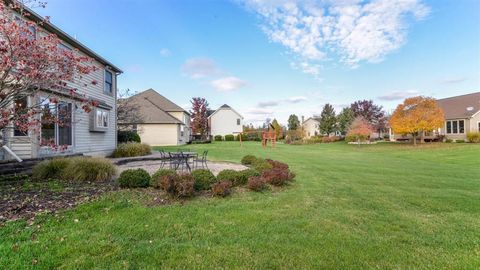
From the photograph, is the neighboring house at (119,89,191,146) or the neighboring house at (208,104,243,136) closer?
the neighboring house at (119,89,191,146)

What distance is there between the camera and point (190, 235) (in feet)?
12.6

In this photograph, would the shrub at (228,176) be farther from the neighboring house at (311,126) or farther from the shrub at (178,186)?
the neighboring house at (311,126)

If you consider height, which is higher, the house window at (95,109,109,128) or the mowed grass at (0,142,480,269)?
the house window at (95,109,109,128)

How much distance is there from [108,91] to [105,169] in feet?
30.2

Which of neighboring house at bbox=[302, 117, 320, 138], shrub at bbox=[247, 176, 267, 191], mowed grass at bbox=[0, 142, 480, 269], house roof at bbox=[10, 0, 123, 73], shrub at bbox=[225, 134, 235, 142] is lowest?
mowed grass at bbox=[0, 142, 480, 269]

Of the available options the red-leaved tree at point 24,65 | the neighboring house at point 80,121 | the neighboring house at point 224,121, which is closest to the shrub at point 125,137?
the neighboring house at point 80,121

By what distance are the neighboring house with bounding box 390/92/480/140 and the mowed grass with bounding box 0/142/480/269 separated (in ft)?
115

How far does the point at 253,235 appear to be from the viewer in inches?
152

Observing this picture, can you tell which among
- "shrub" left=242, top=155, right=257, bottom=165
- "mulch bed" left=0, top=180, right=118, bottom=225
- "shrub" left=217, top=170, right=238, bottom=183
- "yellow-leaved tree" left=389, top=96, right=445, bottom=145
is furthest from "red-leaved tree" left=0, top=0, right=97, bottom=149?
"yellow-leaved tree" left=389, top=96, right=445, bottom=145

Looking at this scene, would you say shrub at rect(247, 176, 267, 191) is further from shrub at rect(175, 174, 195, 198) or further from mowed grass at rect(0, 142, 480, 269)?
shrub at rect(175, 174, 195, 198)

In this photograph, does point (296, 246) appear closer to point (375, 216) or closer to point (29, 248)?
point (375, 216)

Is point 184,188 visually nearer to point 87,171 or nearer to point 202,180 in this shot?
point 202,180

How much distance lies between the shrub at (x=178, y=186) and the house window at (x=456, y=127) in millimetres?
40394

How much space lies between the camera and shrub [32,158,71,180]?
7488 mm
